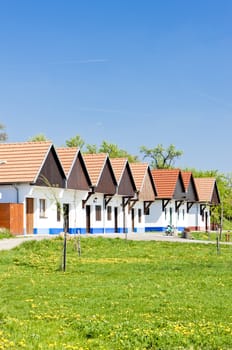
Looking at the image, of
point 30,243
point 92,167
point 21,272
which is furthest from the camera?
point 92,167

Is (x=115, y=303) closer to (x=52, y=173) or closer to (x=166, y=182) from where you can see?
(x=52, y=173)

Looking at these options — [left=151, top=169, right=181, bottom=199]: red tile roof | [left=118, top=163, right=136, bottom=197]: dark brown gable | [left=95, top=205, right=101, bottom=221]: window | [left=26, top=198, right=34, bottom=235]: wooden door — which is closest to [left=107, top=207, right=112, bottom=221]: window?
[left=118, top=163, right=136, bottom=197]: dark brown gable

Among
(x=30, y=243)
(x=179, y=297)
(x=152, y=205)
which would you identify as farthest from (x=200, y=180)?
(x=179, y=297)

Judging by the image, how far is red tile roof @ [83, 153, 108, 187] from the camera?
2023 inches

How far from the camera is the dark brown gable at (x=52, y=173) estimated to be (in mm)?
41725

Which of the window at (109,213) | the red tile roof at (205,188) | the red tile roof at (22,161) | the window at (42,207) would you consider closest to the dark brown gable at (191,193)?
the red tile roof at (205,188)

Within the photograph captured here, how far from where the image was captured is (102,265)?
22094mm

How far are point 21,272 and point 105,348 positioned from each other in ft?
36.9

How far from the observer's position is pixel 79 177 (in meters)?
48.2

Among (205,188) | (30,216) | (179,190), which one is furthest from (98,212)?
(205,188)

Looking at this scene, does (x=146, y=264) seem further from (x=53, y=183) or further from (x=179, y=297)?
(x=53, y=183)

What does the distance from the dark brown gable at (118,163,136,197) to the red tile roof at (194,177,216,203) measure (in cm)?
2109

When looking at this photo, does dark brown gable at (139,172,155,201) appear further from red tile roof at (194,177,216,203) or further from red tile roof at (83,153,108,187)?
red tile roof at (194,177,216,203)

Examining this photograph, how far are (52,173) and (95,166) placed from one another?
9.97 metres
